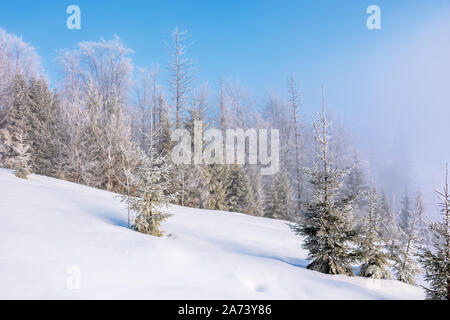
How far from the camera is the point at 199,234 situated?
694 cm

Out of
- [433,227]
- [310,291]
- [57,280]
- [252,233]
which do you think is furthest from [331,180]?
[57,280]

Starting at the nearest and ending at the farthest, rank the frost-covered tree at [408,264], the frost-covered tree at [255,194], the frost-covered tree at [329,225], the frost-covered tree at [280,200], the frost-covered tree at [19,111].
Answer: the frost-covered tree at [329,225] < the frost-covered tree at [408,264] < the frost-covered tree at [19,111] < the frost-covered tree at [280,200] < the frost-covered tree at [255,194]

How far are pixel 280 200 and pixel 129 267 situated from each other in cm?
1751

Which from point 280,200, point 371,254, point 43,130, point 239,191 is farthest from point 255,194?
point 43,130

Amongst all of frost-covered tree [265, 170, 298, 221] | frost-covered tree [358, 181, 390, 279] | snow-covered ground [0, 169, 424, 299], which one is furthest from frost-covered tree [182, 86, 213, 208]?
frost-covered tree [358, 181, 390, 279]

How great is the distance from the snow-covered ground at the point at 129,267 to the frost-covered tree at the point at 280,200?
13199 mm

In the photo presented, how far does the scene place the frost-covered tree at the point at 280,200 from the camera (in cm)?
1958

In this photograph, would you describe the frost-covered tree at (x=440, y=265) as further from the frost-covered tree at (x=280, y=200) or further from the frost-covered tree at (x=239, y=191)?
the frost-covered tree at (x=239, y=191)

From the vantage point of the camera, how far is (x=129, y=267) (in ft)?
12.5

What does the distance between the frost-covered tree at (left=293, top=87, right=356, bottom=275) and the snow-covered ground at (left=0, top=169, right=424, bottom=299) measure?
1.70ft

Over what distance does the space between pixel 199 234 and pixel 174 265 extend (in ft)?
9.16

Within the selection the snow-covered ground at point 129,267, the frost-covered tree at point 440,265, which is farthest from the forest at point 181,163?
the snow-covered ground at point 129,267
